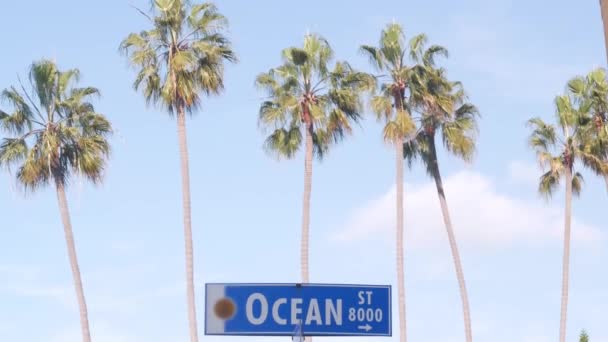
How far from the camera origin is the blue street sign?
464 inches

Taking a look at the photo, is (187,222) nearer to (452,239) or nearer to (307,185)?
(307,185)

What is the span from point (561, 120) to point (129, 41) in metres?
20.4

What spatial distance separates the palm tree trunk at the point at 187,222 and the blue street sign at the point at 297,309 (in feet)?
90.1

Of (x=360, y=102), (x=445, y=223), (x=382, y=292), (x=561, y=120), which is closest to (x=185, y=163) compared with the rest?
(x=360, y=102)

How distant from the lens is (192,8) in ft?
140

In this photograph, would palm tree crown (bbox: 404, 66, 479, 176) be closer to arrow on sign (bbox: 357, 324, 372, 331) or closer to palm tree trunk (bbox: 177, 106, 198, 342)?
palm tree trunk (bbox: 177, 106, 198, 342)

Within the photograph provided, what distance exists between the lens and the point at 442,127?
4981 cm

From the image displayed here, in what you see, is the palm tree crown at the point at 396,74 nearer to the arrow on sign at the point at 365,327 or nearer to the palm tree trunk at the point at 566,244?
the palm tree trunk at the point at 566,244

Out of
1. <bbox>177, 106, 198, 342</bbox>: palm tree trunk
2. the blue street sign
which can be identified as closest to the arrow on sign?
the blue street sign

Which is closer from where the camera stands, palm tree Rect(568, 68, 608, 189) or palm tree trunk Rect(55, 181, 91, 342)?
palm tree trunk Rect(55, 181, 91, 342)

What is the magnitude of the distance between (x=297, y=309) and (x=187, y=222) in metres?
29.6

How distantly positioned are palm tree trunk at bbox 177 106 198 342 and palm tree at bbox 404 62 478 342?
10138 mm

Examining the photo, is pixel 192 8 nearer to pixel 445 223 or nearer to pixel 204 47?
pixel 204 47

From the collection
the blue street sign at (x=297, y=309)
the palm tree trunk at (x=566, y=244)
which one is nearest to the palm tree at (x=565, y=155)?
the palm tree trunk at (x=566, y=244)
